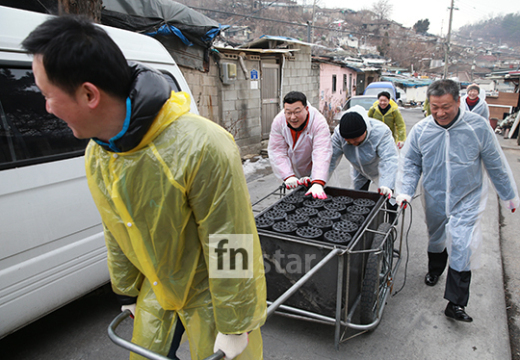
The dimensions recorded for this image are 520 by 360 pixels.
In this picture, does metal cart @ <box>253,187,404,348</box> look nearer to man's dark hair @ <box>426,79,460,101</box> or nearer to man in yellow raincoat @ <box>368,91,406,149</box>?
man's dark hair @ <box>426,79,460,101</box>

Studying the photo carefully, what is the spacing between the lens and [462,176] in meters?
2.71

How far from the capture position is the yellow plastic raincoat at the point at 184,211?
104 cm

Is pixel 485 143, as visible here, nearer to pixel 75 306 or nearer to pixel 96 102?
pixel 96 102

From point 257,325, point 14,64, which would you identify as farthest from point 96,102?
point 14,64

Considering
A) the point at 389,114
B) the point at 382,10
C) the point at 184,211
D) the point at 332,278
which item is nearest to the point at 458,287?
the point at 332,278

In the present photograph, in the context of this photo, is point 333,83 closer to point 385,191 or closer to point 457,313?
point 385,191

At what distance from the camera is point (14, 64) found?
2084 mm

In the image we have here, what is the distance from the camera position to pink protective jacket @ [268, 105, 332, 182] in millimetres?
3339

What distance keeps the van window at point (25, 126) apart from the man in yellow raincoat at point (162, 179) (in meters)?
1.20

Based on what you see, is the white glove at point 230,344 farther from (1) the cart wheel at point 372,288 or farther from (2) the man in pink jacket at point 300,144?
(2) the man in pink jacket at point 300,144

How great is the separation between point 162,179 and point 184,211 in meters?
0.13

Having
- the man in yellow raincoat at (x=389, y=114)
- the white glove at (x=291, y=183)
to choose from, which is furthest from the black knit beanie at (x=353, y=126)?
the man in yellow raincoat at (x=389, y=114)

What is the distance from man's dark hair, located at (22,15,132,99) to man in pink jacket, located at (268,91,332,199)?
8.02 feet

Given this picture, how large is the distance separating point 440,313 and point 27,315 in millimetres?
3096
